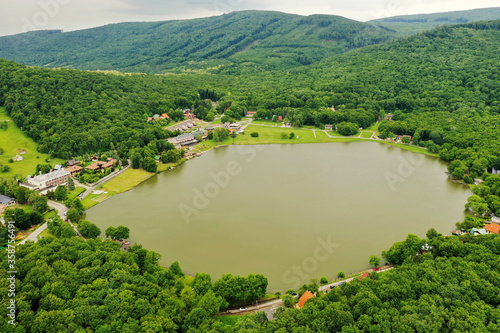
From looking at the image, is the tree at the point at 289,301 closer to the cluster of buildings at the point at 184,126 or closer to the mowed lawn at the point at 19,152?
the mowed lawn at the point at 19,152

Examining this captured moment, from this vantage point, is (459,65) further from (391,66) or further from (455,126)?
(455,126)

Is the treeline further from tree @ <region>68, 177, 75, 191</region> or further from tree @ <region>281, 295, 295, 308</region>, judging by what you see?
tree @ <region>68, 177, 75, 191</region>

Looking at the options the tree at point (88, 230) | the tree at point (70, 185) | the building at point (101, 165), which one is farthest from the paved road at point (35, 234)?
the building at point (101, 165)

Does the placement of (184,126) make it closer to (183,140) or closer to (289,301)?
(183,140)

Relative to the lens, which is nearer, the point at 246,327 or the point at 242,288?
the point at 246,327

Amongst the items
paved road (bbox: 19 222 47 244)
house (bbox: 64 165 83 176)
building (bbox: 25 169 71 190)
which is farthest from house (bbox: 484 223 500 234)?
house (bbox: 64 165 83 176)

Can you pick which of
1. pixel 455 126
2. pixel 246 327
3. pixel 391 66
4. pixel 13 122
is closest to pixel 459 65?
pixel 391 66

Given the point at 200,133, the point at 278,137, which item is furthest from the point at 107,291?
the point at 278,137
